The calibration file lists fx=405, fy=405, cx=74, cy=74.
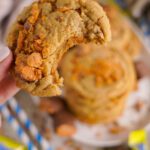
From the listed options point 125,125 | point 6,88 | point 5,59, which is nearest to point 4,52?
point 5,59

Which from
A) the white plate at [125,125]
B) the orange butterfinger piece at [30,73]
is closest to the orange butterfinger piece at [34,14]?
the orange butterfinger piece at [30,73]

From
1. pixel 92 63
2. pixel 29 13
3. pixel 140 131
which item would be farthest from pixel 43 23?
pixel 140 131

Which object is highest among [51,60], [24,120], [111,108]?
[51,60]

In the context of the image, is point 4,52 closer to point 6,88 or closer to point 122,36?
point 6,88

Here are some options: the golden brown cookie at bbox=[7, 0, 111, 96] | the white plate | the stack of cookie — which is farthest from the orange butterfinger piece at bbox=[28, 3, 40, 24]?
the white plate

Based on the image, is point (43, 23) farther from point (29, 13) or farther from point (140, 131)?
point (140, 131)

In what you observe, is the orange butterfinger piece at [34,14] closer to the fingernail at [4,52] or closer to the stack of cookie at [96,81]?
the fingernail at [4,52]

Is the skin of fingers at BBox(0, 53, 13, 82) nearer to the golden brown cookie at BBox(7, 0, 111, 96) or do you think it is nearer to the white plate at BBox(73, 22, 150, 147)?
the golden brown cookie at BBox(7, 0, 111, 96)
